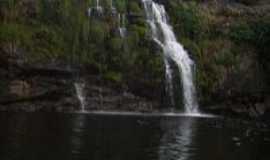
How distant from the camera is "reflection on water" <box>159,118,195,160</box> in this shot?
20.4 metres

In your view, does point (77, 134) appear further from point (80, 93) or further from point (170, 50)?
point (170, 50)

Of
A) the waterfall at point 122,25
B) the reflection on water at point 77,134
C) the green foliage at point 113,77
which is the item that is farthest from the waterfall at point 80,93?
the waterfall at point 122,25

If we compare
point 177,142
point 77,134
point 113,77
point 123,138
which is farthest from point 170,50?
point 177,142

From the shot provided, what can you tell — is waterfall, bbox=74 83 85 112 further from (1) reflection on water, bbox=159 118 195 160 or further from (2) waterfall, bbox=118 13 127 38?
(1) reflection on water, bbox=159 118 195 160

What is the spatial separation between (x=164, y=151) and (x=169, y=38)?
20803mm

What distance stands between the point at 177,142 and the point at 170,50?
1708 cm

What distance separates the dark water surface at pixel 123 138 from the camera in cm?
2011

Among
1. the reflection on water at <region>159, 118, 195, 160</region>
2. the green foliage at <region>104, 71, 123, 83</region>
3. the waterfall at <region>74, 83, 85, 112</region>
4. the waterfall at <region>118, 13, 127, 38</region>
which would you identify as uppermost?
the waterfall at <region>118, 13, 127, 38</region>

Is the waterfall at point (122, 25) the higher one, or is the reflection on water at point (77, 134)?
the waterfall at point (122, 25)

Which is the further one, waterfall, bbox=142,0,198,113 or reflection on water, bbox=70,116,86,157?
waterfall, bbox=142,0,198,113

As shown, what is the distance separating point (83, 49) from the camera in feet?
122

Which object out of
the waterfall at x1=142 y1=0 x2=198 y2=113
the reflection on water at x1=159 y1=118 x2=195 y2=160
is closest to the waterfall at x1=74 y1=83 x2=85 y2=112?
the waterfall at x1=142 y1=0 x2=198 y2=113

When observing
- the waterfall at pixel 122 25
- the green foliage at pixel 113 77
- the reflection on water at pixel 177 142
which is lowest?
the reflection on water at pixel 177 142

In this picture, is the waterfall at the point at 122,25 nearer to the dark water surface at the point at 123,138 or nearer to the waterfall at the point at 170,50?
the waterfall at the point at 170,50
